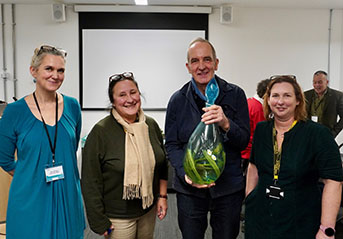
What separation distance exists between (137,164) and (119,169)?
96mm

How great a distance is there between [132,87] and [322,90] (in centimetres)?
329

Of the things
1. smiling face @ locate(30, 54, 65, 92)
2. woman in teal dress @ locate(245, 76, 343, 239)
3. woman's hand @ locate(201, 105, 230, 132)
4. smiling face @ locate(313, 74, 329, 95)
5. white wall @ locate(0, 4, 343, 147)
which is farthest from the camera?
white wall @ locate(0, 4, 343, 147)

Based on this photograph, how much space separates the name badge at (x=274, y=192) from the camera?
1.44 metres

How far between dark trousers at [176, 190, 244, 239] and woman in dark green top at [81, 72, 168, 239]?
0.69ft

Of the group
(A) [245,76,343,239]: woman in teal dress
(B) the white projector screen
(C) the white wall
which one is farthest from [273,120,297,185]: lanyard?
(C) the white wall

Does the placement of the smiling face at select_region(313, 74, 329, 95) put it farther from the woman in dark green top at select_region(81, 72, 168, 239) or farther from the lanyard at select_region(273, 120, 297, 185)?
the woman in dark green top at select_region(81, 72, 168, 239)

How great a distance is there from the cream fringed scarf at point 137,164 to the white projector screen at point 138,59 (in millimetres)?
2951

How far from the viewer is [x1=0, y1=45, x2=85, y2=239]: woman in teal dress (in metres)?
1.48

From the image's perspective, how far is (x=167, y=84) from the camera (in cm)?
471

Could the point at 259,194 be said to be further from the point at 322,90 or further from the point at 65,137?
the point at 322,90

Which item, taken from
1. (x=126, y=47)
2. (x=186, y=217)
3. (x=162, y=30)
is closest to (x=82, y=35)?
(x=126, y=47)

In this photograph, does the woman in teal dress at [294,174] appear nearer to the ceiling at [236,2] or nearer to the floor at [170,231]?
the floor at [170,231]

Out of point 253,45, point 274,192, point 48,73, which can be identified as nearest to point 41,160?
point 48,73

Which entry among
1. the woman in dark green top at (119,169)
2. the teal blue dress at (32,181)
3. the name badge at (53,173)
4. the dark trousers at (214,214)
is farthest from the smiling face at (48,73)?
the dark trousers at (214,214)
